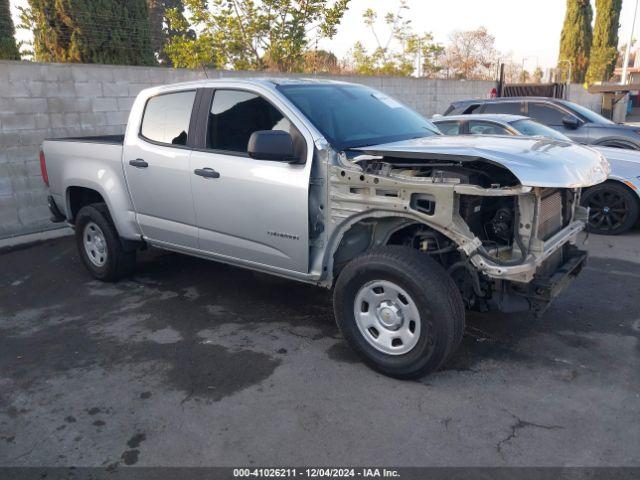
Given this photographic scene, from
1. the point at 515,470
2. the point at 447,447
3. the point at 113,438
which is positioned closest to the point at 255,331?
the point at 113,438

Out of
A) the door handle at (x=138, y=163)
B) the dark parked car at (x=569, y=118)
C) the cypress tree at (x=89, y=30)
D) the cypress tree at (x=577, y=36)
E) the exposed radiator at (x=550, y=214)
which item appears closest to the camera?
the exposed radiator at (x=550, y=214)

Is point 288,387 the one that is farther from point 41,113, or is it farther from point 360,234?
point 41,113

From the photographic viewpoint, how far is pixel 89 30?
9.42 m

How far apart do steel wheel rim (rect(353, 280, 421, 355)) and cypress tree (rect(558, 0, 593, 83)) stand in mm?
35806

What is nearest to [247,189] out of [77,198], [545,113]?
[77,198]

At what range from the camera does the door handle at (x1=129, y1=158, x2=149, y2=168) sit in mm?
5055

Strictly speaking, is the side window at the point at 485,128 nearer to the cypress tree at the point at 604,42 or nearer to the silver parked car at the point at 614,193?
the silver parked car at the point at 614,193

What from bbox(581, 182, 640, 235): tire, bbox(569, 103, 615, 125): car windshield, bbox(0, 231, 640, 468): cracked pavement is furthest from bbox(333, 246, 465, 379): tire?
bbox(569, 103, 615, 125): car windshield

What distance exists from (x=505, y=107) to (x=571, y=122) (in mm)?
1319

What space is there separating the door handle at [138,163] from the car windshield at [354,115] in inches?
60.9

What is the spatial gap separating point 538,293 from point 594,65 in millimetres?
37535

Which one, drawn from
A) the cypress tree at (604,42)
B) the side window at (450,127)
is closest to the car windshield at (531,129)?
the side window at (450,127)

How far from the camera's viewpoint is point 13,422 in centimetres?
337

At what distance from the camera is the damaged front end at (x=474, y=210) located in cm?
335
